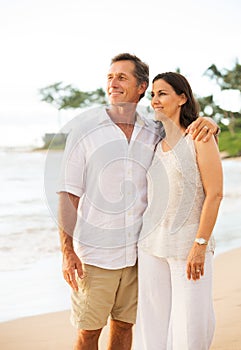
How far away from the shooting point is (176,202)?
2.03 metres

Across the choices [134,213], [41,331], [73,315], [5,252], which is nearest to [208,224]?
[134,213]

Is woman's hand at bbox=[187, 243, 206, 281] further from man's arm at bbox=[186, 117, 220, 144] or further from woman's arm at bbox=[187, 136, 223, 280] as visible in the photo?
man's arm at bbox=[186, 117, 220, 144]

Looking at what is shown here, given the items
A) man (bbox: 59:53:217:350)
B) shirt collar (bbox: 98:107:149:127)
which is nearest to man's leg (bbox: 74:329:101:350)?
man (bbox: 59:53:217:350)

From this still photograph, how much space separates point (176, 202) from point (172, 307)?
0.39 meters

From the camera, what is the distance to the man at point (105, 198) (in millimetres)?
2180

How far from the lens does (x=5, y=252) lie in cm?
718

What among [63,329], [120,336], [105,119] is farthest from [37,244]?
[105,119]

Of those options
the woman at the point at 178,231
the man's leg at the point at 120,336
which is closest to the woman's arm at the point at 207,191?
the woman at the point at 178,231

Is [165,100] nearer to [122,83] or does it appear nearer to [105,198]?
[122,83]

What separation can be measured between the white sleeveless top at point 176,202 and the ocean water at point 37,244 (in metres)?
0.40

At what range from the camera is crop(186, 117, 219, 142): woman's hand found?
197 cm

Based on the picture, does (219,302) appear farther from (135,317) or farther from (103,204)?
(103,204)

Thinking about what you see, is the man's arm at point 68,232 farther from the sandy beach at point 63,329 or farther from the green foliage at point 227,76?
the green foliage at point 227,76

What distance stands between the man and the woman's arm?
0.28 meters
